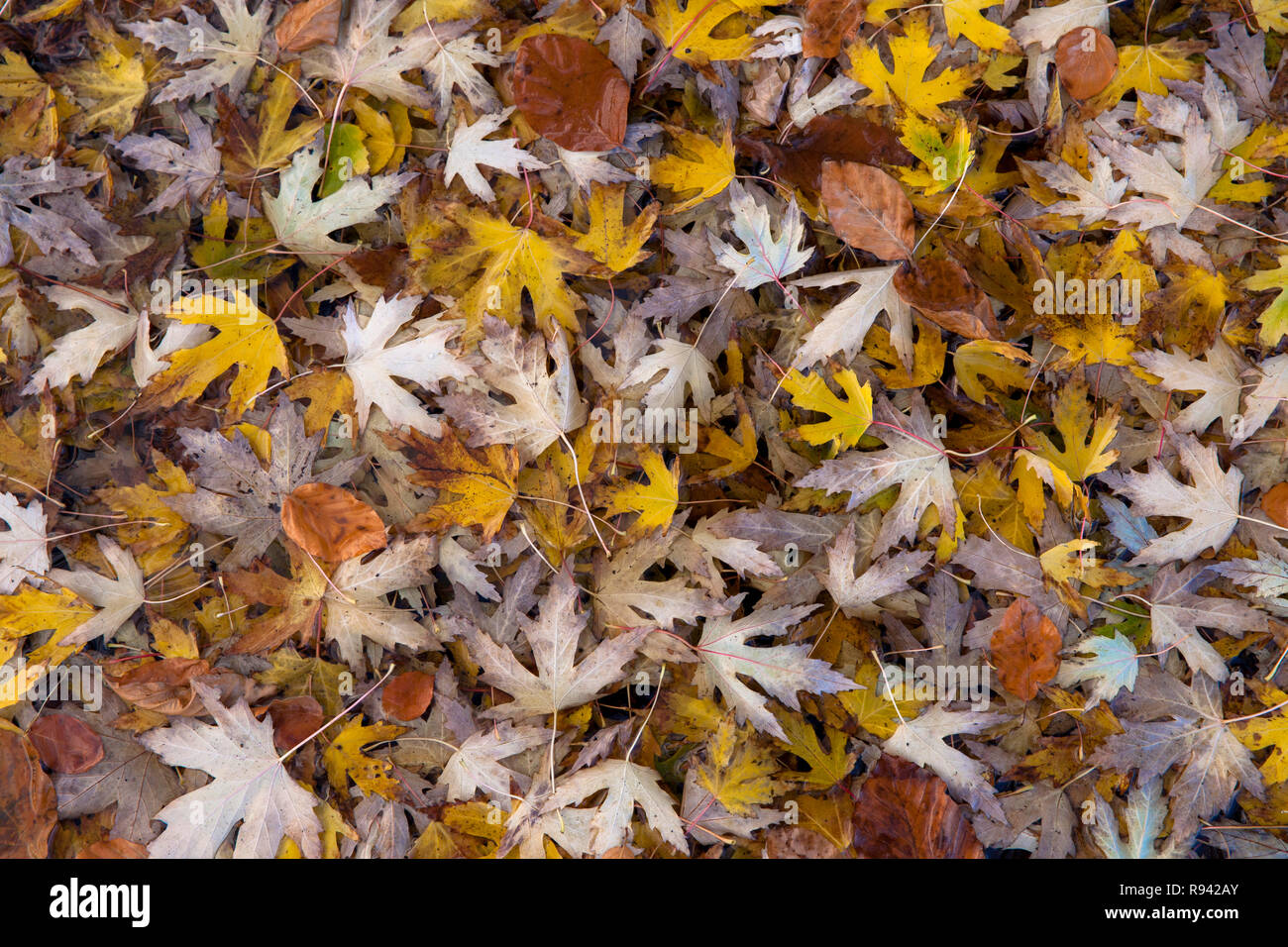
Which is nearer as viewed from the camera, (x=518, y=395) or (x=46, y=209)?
(x=518, y=395)

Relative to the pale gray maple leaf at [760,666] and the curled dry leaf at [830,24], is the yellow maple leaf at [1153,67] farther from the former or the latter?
the pale gray maple leaf at [760,666]

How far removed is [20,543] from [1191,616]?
7.76 feet

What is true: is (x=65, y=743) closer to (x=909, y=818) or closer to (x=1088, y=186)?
(x=909, y=818)

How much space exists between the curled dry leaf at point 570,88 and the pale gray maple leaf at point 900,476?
30.7 inches

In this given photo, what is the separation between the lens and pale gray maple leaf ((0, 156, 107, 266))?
1.74m

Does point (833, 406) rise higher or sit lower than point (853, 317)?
lower

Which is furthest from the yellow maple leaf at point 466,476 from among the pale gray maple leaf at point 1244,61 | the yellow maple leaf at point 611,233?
the pale gray maple leaf at point 1244,61

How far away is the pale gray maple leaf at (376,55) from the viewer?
1.69 meters

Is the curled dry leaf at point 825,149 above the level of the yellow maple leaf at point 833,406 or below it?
above

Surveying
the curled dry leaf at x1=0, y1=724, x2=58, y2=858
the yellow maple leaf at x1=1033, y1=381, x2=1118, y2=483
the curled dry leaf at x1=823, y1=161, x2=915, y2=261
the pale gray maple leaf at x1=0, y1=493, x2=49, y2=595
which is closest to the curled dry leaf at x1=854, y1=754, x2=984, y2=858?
the yellow maple leaf at x1=1033, y1=381, x2=1118, y2=483

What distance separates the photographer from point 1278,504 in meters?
1.70

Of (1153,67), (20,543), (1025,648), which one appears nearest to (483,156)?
(20,543)

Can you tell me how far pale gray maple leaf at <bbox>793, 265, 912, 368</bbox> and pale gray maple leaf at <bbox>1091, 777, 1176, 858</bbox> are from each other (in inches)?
38.7
